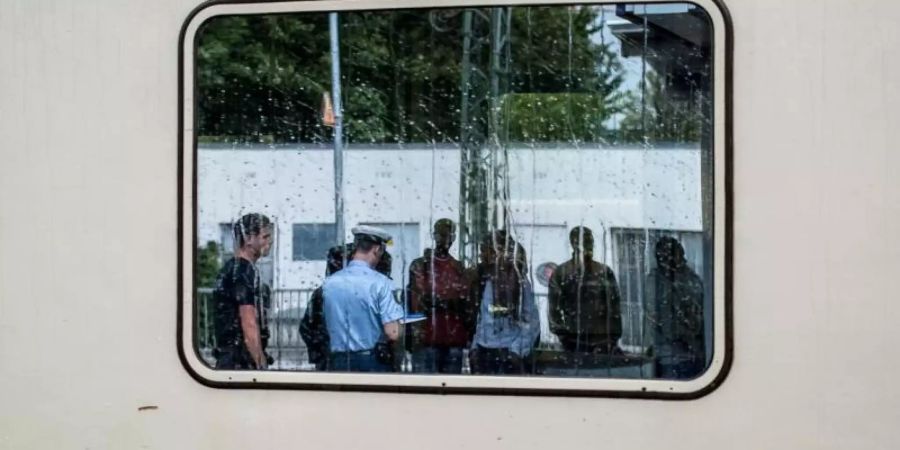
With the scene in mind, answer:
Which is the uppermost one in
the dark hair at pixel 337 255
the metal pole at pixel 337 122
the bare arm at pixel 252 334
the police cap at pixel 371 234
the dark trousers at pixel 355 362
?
the metal pole at pixel 337 122

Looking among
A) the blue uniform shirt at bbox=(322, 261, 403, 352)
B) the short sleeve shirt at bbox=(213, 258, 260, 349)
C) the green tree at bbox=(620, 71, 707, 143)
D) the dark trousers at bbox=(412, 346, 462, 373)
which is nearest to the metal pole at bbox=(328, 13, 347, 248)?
the blue uniform shirt at bbox=(322, 261, 403, 352)

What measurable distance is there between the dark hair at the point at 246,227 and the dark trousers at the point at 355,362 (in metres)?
0.37

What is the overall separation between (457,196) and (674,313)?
60 cm

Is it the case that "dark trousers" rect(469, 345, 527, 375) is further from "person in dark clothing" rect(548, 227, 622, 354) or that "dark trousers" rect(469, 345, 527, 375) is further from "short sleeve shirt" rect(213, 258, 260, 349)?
"short sleeve shirt" rect(213, 258, 260, 349)

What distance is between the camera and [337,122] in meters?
2.81

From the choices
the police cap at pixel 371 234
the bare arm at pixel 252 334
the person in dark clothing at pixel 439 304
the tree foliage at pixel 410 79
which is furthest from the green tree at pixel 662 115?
the bare arm at pixel 252 334

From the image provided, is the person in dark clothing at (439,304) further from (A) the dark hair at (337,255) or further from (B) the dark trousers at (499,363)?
(A) the dark hair at (337,255)

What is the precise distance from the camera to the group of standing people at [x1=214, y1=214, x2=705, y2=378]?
2711 millimetres

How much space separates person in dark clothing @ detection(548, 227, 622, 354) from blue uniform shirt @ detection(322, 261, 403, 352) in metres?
0.42

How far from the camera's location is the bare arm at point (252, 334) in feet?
9.40

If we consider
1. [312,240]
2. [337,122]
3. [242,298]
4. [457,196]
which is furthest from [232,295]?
[457,196]
